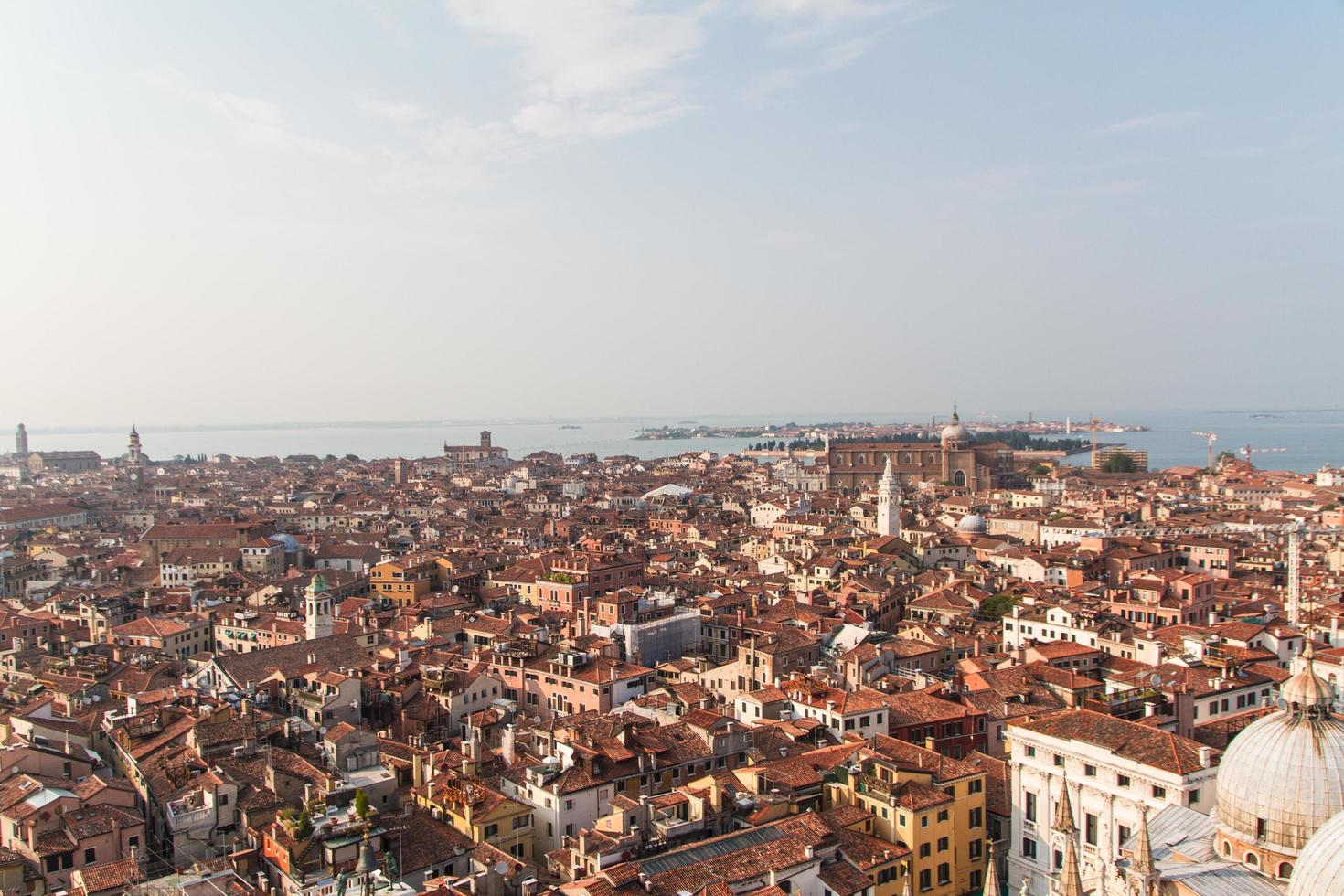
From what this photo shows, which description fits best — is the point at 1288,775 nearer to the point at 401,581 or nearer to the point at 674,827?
the point at 674,827

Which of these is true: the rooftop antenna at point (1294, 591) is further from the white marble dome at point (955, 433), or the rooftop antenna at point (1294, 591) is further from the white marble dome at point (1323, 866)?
the white marble dome at point (955, 433)

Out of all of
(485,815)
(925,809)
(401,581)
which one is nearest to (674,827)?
(485,815)

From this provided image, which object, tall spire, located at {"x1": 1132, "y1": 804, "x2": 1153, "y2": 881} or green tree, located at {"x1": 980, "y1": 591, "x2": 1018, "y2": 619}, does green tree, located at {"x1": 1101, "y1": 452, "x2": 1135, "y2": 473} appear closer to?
green tree, located at {"x1": 980, "y1": 591, "x2": 1018, "y2": 619}

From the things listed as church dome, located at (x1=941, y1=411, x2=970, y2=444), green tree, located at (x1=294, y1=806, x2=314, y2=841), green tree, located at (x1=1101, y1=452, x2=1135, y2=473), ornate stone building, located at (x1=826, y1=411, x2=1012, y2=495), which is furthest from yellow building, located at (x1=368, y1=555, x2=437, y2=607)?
green tree, located at (x1=1101, y1=452, x2=1135, y2=473)

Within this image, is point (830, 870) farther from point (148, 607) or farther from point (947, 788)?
point (148, 607)

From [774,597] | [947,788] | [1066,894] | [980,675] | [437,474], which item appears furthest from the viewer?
[437,474]

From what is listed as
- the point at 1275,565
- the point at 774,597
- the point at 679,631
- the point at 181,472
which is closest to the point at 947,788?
the point at 679,631
